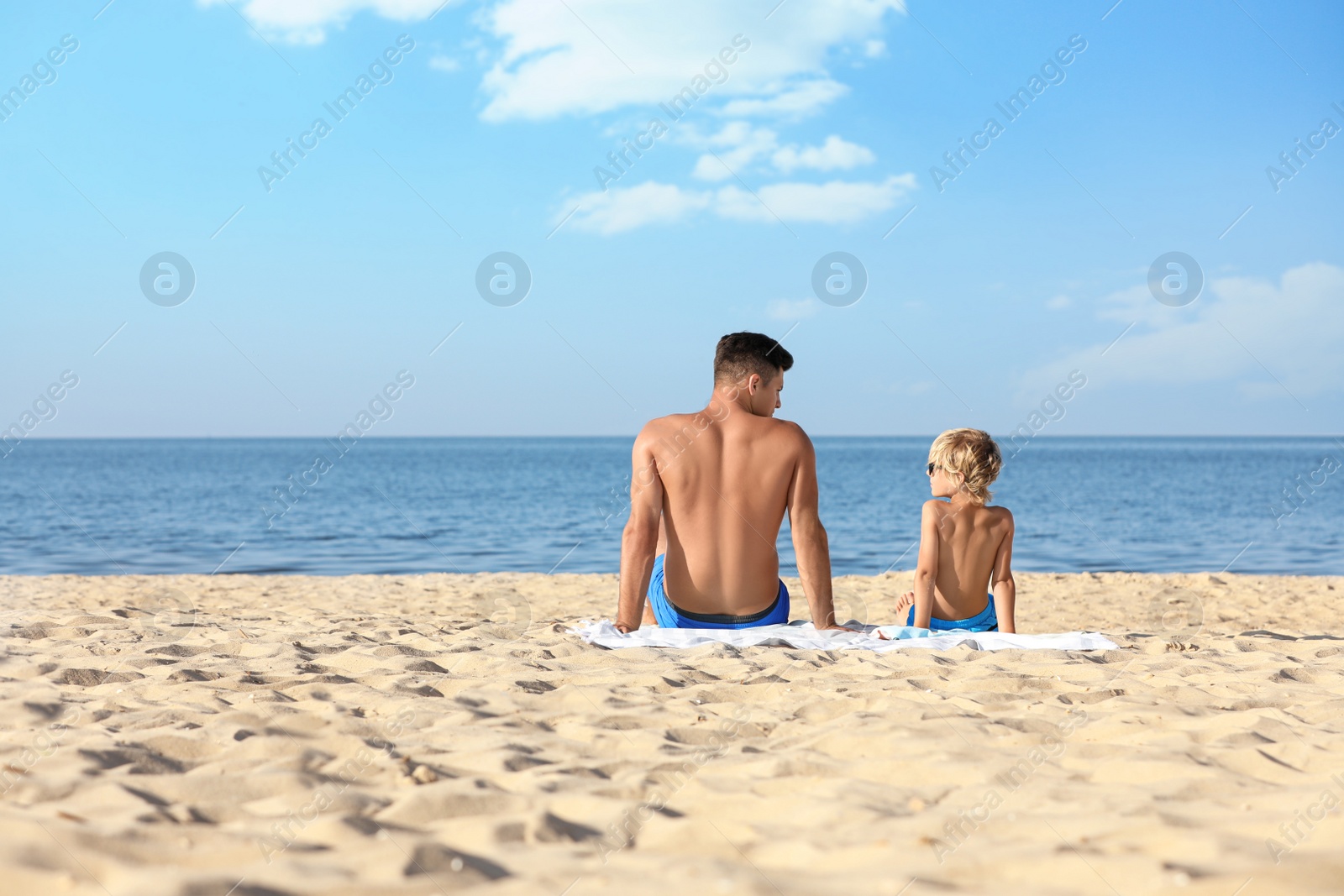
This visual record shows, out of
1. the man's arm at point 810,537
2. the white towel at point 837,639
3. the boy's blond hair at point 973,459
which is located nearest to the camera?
the white towel at point 837,639

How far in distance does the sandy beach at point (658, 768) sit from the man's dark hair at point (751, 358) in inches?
51.9

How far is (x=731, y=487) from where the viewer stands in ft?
14.5

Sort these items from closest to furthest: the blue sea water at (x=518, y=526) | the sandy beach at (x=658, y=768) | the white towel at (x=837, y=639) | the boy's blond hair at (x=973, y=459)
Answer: the sandy beach at (x=658, y=768), the white towel at (x=837, y=639), the boy's blond hair at (x=973, y=459), the blue sea water at (x=518, y=526)

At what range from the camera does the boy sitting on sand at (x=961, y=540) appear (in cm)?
461

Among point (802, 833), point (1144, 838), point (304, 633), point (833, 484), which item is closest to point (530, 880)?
point (802, 833)

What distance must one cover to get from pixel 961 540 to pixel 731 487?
125cm

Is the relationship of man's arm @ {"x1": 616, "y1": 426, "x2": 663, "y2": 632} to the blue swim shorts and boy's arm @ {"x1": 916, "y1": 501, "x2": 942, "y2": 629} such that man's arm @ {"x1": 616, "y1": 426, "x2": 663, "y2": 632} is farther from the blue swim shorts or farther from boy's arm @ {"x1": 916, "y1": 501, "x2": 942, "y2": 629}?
boy's arm @ {"x1": 916, "y1": 501, "x2": 942, "y2": 629}

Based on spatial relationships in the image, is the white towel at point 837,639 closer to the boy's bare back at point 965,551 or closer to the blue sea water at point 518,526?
the boy's bare back at point 965,551

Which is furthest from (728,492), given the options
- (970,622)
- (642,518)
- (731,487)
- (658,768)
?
(658,768)

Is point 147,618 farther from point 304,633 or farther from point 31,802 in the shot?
point 31,802

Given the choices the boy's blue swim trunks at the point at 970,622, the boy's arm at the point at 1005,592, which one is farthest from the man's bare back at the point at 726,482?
the boy's arm at the point at 1005,592

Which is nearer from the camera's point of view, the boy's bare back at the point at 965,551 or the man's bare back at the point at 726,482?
the man's bare back at the point at 726,482

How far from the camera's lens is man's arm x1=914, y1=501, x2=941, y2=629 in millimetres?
4605

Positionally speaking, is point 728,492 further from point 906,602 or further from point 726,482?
point 906,602
